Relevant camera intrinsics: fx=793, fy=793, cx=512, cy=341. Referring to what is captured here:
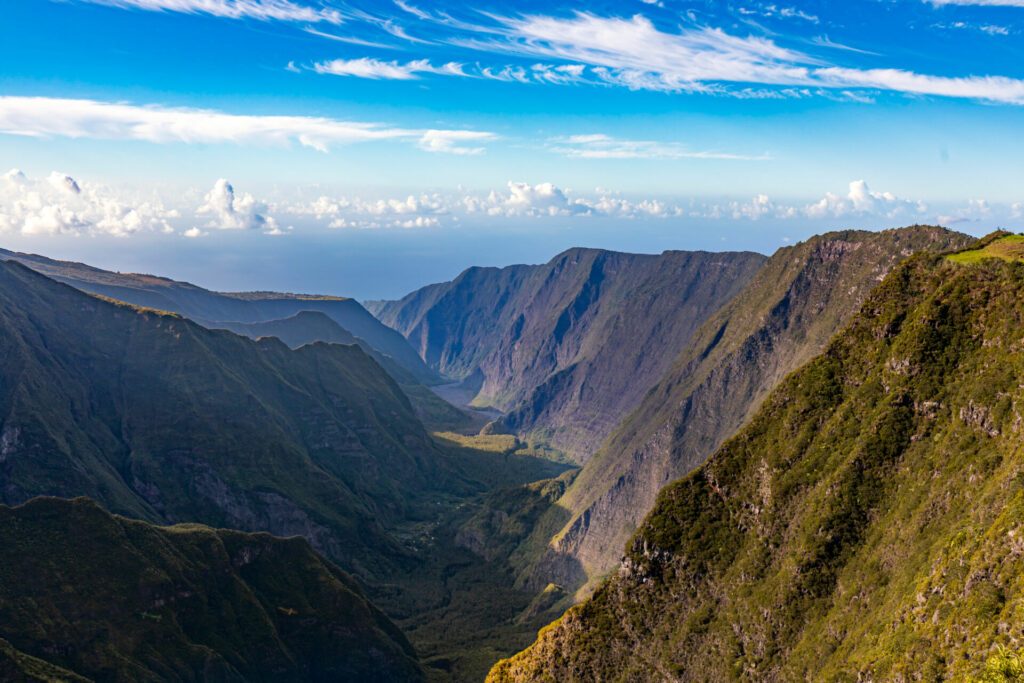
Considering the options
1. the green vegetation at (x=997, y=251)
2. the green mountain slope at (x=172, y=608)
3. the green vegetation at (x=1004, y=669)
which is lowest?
the green mountain slope at (x=172, y=608)

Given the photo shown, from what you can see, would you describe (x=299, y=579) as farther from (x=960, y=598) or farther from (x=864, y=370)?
(x=960, y=598)

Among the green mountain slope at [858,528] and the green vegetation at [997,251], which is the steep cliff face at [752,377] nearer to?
the green vegetation at [997,251]

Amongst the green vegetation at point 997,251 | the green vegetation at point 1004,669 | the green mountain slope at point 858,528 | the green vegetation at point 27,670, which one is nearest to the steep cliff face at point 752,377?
the green vegetation at point 997,251

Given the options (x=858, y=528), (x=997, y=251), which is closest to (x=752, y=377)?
(x=997, y=251)

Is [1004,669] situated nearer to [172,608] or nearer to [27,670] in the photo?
[27,670]

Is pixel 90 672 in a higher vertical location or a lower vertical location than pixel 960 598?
lower

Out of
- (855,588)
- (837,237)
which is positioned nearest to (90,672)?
(855,588)
